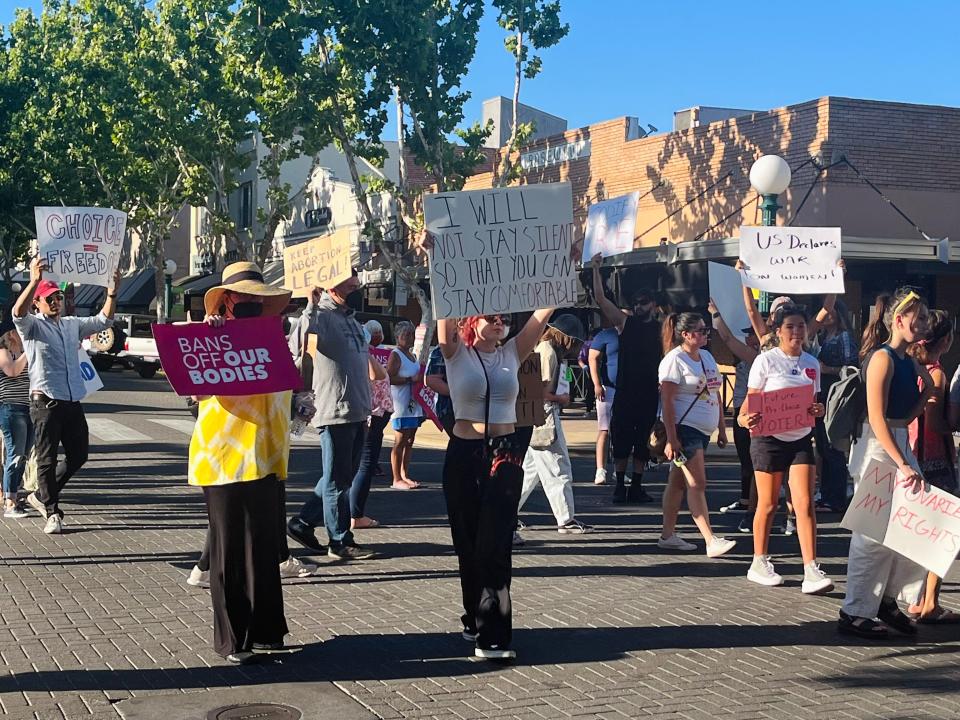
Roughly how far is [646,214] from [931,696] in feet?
70.3

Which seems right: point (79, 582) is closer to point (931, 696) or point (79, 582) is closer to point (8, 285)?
point (931, 696)

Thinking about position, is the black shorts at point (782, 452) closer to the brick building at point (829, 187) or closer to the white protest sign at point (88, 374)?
the white protest sign at point (88, 374)

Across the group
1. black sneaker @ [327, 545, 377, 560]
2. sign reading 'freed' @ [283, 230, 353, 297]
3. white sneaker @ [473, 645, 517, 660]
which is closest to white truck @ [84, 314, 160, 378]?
sign reading 'freed' @ [283, 230, 353, 297]

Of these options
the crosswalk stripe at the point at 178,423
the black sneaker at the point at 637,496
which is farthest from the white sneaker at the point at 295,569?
the crosswalk stripe at the point at 178,423

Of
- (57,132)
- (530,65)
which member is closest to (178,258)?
(57,132)

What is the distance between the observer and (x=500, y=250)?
6.83 metres

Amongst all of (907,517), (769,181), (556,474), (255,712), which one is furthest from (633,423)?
(255,712)

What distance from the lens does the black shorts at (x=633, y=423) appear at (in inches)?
477

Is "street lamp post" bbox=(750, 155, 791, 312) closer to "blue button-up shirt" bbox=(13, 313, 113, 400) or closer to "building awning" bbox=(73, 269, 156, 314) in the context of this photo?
"blue button-up shirt" bbox=(13, 313, 113, 400)

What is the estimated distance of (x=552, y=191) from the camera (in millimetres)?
7039

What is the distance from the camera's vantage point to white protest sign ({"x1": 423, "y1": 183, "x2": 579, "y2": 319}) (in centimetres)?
649

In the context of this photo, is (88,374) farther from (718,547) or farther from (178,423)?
(178,423)

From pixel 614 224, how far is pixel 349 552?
7559 millimetres

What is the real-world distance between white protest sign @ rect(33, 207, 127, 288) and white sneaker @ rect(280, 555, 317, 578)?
3466mm
